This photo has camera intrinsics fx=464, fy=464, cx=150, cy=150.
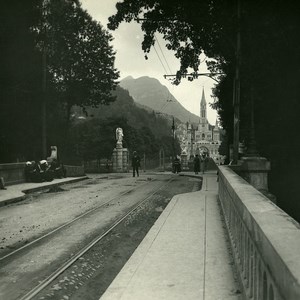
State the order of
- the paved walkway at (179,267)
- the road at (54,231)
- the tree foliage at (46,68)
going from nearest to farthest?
1. the paved walkway at (179,267)
2. the road at (54,231)
3. the tree foliage at (46,68)

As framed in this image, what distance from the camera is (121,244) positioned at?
8.84 m

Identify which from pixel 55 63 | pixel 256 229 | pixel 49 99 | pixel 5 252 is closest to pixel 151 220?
pixel 5 252

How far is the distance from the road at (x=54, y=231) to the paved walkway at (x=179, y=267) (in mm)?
443

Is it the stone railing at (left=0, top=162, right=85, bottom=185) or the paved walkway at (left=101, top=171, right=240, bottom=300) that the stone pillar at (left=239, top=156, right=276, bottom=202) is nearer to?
the paved walkway at (left=101, top=171, right=240, bottom=300)

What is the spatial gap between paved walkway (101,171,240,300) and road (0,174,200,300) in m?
0.44

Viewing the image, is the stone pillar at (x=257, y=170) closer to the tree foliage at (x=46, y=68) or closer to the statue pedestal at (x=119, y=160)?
the tree foliage at (x=46, y=68)

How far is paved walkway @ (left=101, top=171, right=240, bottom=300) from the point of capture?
525cm

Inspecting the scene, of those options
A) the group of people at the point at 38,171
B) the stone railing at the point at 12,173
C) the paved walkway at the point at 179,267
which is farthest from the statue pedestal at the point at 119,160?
the paved walkway at the point at 179,267

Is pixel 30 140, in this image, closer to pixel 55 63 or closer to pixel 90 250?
pixel 55 63

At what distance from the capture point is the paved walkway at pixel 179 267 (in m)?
5.25

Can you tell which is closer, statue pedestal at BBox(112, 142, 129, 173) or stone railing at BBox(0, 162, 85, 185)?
stone railing at BBox(0, 162, 85, 185)

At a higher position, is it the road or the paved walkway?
the paved walkway

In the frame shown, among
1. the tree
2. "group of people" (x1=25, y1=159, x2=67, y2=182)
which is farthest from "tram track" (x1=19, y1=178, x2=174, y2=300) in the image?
the tree

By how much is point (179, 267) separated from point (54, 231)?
14.3 ft
